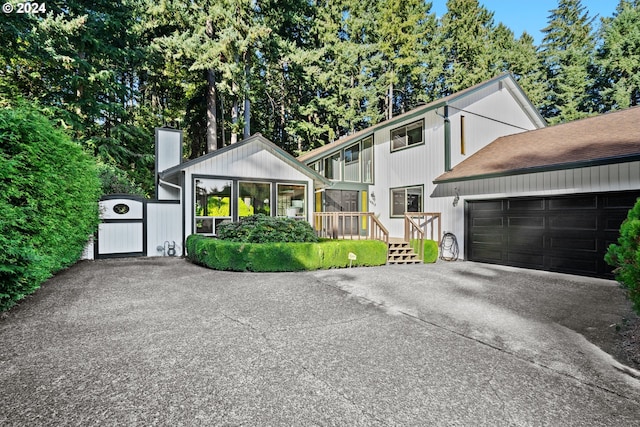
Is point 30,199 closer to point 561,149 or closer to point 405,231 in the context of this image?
point 405,231

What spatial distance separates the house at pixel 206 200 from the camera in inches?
364

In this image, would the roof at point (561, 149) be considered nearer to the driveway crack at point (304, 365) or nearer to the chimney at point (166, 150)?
the driveway crack at point (304, 365)

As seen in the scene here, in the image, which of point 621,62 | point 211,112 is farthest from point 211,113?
point 621,62

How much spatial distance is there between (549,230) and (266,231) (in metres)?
7.20

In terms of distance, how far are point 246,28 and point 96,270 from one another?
15.0 metres

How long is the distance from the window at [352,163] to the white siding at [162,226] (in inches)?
277

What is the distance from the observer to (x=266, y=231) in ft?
25.2

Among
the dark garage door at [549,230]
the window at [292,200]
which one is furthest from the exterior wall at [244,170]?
the dark garage door at [549,230]

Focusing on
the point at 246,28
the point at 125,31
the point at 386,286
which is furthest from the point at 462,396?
the point at 125,31

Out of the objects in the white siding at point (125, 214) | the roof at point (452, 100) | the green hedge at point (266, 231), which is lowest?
the green hedge at point (266, 231)

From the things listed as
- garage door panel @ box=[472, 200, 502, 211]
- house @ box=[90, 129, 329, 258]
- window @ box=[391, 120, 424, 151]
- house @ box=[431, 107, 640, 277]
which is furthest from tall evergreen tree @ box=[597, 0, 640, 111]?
house @ box=[90, 129, 329, 258]

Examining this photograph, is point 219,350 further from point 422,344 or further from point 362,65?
point 362,65

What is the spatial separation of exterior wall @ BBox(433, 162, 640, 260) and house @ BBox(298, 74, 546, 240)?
28 centimetres

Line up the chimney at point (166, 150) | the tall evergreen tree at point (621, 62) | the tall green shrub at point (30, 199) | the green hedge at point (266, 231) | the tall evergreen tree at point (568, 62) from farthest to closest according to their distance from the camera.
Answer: the tall evergreen tree at point (568, 62) < the tall evergreen tree at point (621, 62) < the chimney at point (166, 150) < the green hedge at point (266, 231) < the tall green shrub at point (30, 199)
